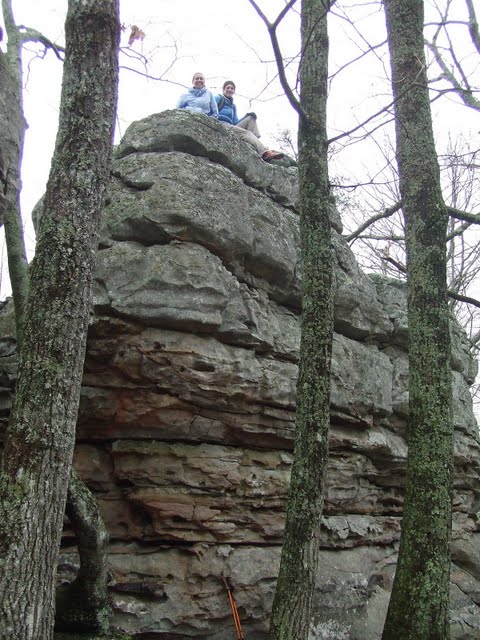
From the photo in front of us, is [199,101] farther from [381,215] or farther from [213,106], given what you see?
[381,215]

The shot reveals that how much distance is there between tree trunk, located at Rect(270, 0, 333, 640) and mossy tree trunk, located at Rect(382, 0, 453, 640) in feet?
3.18

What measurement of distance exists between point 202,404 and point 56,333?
352cm

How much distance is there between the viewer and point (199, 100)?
9.32 m

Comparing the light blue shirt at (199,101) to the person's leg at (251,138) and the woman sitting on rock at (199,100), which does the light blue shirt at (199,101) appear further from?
the person's leg at (251,138)

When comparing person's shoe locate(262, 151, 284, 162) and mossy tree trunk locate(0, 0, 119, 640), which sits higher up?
person's shoe locate(262, 151, 284, 162)

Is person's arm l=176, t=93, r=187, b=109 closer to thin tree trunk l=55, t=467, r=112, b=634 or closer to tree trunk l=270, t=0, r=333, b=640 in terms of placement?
tree trunk l=270, t=0, r=333, b=640

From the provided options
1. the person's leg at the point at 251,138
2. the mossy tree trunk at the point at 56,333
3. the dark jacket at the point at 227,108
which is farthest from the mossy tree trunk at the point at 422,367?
the mossy tree trunk at the point at 56,333

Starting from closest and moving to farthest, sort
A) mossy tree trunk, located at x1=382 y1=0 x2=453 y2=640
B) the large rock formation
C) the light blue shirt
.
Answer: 1. mossy tree trunk, located at x1=382 y1=0 x2=453 y2=640
2. the large rock formation
3. the light blue shirt

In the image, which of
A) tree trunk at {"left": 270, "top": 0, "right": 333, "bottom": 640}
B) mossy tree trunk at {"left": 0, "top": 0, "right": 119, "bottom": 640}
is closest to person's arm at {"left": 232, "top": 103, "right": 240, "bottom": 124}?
tree trunk at {"left": 270, "top": 0, "right": 333, "bottom": 640}

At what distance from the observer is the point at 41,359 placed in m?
3.95

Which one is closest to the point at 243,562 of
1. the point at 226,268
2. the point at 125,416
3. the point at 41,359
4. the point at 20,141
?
the point at 125,416

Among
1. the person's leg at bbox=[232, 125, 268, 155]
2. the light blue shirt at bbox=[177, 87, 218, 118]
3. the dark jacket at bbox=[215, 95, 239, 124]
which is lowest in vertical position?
the person's leg at bbox=[232, 125, 268, 155]

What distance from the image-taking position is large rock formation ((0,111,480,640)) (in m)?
6.97

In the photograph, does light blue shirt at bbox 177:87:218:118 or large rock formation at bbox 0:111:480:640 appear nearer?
large rock formation at bbox 0:111:480:640
